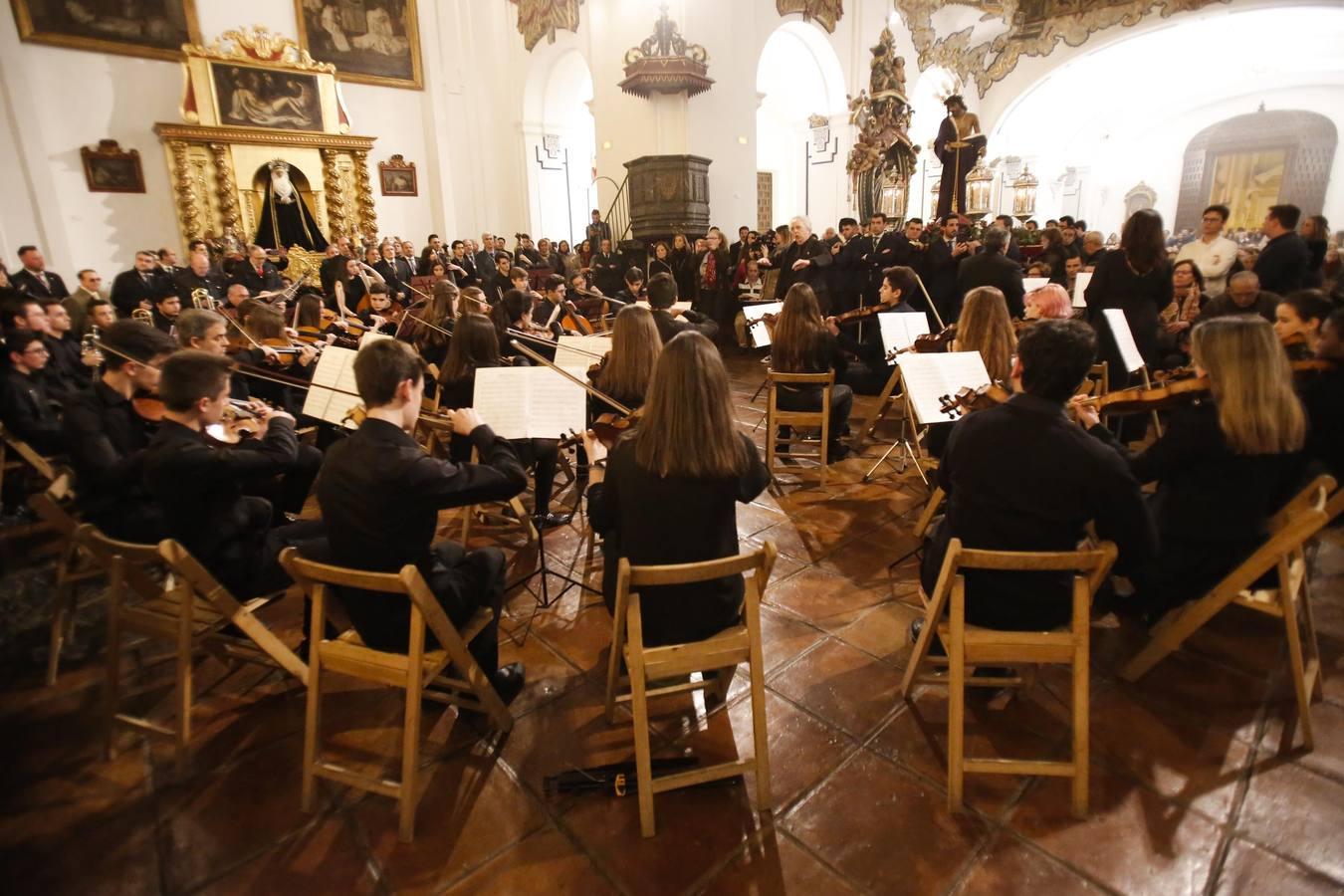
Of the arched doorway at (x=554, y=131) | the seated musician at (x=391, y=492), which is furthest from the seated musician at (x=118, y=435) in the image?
the arched doorway at (x=554, y=131)

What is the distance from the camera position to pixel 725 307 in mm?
8961

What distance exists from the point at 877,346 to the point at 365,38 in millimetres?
11011

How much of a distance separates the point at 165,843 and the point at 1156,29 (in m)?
17.0

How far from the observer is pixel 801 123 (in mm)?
14859

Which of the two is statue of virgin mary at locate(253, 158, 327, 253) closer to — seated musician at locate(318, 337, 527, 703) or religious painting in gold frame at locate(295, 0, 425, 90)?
religious painting in gold frame at locate(295, 0, 425, 90)

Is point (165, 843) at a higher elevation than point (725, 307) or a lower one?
lower

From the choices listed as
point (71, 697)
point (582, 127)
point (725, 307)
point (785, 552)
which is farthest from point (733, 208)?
point (71, 697)

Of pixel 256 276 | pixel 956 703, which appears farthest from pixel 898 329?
pixel 256 276

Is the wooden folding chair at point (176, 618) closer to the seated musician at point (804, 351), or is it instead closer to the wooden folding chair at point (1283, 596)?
the wooden folding chair at point (1283, 596)

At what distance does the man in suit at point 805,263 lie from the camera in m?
6.21

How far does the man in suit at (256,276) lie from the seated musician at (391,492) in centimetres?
739

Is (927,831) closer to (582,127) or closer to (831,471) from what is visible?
(831,471)

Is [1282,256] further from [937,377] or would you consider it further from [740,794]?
[740,794]

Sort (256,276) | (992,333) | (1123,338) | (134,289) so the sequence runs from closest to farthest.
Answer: (992,333), (1123,338), (134,289), (256,276)
